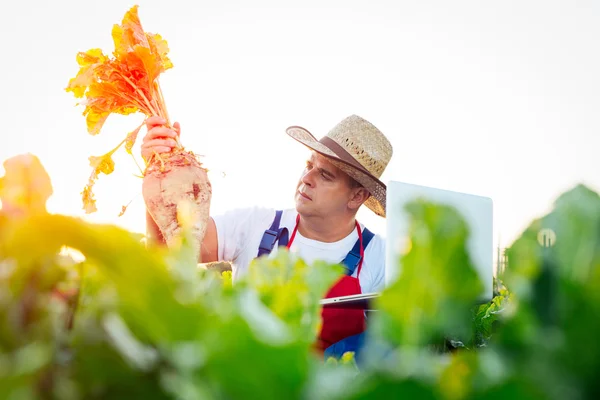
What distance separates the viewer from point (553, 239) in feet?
1.14

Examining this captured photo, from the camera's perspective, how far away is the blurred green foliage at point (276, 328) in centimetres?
26

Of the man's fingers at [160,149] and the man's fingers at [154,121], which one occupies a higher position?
the man's fingers at [154,121]

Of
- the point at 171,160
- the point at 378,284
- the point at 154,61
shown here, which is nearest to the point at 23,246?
the point at 171,160

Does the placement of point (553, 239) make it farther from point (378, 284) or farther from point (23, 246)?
point (378, 284)

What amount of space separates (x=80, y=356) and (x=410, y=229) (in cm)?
19

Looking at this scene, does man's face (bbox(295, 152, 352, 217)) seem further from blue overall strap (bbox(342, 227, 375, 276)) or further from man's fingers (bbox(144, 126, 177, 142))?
man's fingers (bbox(144, 126, 177, 142))

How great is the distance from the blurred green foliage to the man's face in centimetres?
469

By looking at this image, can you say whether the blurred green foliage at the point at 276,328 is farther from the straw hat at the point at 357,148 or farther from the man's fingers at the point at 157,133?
the straw hat at the point at 357,148

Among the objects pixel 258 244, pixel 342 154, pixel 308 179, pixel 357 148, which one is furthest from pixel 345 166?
pixel 258 244

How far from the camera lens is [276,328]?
11.0 inches

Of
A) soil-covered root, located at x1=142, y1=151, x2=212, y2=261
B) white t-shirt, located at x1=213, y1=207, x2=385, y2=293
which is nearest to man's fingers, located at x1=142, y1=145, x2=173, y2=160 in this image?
soil-covered root, located at x1=142, y1=151, x2=212, y2=261

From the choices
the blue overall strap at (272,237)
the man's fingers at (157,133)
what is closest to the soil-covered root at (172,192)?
the man's fingers at (157,133)

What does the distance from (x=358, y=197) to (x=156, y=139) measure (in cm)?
255

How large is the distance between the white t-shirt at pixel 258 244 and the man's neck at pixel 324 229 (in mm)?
62
